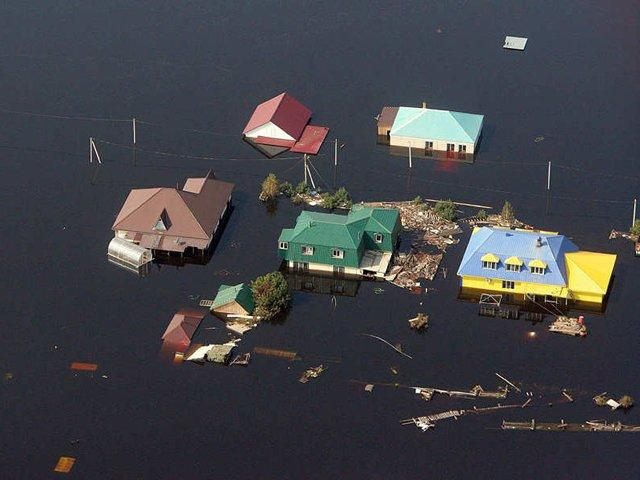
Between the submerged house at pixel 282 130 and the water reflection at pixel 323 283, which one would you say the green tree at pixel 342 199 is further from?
the water reflection at pixel 323 283

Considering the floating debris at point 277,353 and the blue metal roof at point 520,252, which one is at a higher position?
the blue metal roof at point 520,252

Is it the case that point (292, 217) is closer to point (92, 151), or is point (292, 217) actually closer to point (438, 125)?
Result: point (438, 125)

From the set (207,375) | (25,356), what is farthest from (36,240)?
(207,375)

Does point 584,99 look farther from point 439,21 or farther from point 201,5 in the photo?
point 201,5

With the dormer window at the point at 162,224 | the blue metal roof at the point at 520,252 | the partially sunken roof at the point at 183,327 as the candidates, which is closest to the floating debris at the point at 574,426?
the blue metal roof at the point at 520,252

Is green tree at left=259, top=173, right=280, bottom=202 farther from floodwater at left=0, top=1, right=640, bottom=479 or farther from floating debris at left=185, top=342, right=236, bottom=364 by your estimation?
floating debris at left=185, top=342, right=236, bottom=364
